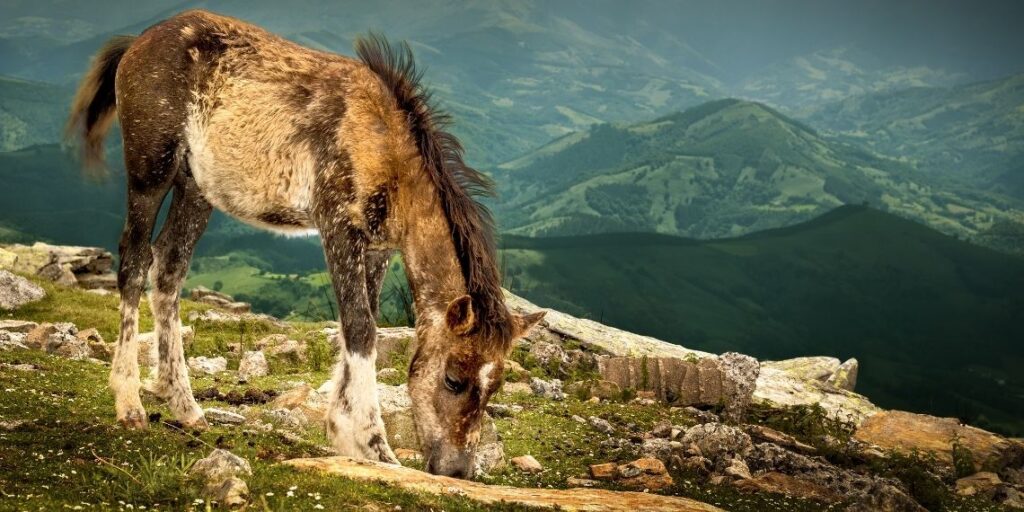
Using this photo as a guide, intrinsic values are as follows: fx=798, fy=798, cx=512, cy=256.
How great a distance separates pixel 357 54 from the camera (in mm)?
10789

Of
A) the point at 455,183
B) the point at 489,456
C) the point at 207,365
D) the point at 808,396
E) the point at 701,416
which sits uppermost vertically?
the point at 455,183

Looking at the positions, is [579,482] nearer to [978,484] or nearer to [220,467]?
[220,467]

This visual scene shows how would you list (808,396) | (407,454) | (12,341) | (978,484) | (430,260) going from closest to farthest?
(430,260) < (407,454) < (978,484) < (12,341) < (808,396)

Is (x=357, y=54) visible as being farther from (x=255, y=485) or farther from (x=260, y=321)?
(x=260, y=321)

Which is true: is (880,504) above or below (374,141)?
below

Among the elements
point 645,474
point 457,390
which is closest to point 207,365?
point 645,474

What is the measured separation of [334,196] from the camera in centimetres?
944

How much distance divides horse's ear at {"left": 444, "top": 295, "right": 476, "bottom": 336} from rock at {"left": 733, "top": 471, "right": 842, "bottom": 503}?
5.72m

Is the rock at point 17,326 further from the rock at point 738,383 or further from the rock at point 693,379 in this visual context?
the rock at point 738,383

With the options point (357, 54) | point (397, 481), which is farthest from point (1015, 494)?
point (357, 54)

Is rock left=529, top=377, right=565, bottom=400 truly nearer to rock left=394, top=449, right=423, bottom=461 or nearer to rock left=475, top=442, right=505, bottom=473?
rock left=475, top=442, right=505, bottom=473

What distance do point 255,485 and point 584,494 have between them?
3.27 m

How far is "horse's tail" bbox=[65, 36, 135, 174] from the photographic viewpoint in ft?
38.5

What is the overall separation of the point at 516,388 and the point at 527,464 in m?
5.84
